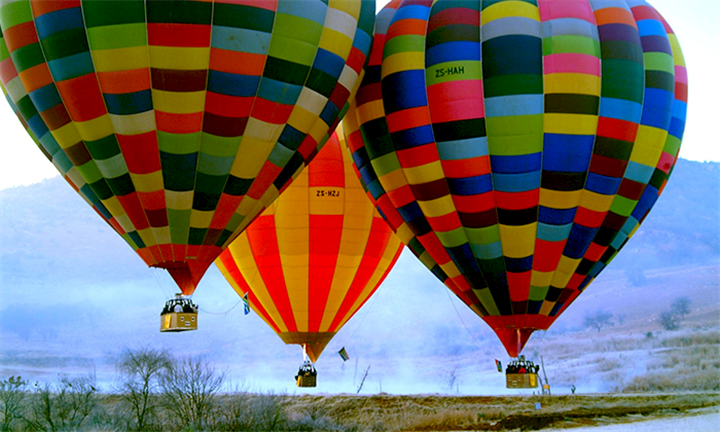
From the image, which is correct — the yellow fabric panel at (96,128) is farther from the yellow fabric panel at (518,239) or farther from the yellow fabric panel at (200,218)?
the yellow fabric panel at (518,239)

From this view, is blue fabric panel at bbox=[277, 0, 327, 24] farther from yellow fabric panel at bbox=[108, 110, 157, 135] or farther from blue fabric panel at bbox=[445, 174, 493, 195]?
blue fabric panel at bbox=[445, 174, 493, 195]

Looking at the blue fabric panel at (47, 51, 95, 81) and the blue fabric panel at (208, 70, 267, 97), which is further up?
the blue fabric panel at (47, 51, 95, 81)

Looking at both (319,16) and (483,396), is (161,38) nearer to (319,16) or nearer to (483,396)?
(319,16)

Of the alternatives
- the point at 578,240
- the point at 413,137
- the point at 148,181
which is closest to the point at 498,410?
the point at 578,240

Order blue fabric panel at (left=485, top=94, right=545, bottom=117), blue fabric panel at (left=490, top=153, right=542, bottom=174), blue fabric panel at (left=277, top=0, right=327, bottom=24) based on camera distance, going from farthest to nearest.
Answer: blue fabric panel at (left=490, top=153, right=542, bottom=174)
blue fabric panel at (left=485, top=94, right=545, bottom=117)
blue fabric panel at (left=277, top=0, right=327, bottom=24)

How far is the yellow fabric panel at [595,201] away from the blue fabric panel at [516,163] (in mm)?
787

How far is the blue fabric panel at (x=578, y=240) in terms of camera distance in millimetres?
9797

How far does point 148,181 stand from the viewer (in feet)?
27.5

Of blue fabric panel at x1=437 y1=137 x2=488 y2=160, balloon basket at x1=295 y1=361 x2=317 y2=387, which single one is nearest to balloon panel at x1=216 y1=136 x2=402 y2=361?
balloon basket at x1=295 y1=361 x2=317 y2=387

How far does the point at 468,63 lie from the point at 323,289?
5.42 metres

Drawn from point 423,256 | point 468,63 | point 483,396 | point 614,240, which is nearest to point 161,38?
point 468,63

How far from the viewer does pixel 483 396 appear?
21.2 metres

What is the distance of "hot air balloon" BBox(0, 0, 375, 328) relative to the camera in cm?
780

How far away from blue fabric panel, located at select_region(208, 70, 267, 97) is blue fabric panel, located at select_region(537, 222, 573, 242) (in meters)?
4.06
